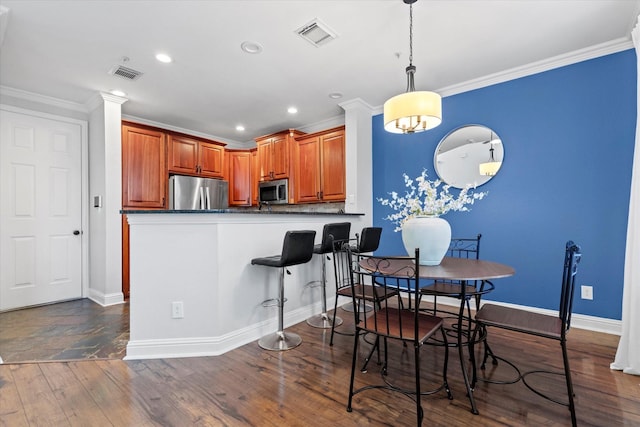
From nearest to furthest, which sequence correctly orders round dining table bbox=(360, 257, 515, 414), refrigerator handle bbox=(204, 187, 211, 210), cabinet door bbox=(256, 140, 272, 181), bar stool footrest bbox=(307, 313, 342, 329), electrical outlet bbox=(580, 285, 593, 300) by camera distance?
1. round dining table bbox=(360, 257, 515, 414)
2. electrical outlet bbox=(580, 285, 593, 300)
3. bar stool footrest bbox=(307, 313, 342, 329)
4. refrigerator handle bbox=(204, 187, 211, 210)
5. cabinet door bbox=(256, 140, 272, 181)

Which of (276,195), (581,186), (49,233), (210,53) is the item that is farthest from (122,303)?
(581,186)

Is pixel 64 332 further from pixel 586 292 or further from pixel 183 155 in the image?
pixel 586 292

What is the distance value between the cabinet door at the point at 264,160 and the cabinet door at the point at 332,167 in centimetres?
110

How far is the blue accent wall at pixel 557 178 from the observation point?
2635 millimetres

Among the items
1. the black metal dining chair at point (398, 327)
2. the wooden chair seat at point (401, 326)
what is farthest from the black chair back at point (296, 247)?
the wooden chair seat at point (401, 326)

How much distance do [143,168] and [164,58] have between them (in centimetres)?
187

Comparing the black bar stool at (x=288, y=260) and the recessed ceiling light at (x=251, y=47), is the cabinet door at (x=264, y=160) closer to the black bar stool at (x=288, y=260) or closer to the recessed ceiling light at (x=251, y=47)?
the recessed ceiling light at (x=251, y=47)

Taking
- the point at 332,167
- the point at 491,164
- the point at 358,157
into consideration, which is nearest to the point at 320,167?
the point at 332,167

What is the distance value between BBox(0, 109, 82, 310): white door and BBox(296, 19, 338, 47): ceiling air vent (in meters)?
3.48

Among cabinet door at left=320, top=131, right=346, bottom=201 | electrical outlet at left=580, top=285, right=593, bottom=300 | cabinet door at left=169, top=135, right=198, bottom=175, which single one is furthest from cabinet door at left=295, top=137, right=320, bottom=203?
electrical outlet at left=580, top=285, right=593, bottom=300

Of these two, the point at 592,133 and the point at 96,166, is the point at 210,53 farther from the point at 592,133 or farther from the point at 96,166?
the point at 592,133

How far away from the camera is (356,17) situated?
2.30m

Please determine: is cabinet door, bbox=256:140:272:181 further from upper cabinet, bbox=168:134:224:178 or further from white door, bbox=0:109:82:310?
white door, bbox=0:109:82:310

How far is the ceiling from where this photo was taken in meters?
2.21
